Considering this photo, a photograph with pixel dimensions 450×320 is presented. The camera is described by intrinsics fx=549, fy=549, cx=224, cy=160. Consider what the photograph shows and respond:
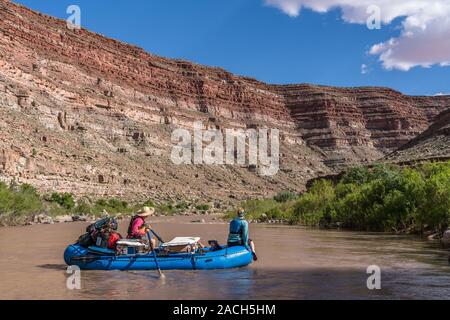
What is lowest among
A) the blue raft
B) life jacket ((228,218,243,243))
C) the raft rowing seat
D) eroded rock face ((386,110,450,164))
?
the blue raft

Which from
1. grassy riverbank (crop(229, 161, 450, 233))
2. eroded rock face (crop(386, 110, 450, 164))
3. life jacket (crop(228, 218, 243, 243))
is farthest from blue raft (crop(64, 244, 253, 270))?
eroded rock face (crop(386, 110, 450, 164))

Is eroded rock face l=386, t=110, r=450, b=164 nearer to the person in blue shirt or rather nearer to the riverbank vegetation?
the riverbank vegetation

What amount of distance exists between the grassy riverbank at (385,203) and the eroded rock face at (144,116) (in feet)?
88.4

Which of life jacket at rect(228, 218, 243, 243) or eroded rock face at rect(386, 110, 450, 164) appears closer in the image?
life jacket at rect(228, 218, 243, 243)

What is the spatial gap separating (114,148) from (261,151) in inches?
1602

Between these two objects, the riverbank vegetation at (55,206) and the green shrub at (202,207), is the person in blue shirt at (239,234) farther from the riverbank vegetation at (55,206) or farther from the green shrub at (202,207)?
the green shrub at (202,207)

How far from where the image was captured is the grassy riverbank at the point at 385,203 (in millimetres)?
23919

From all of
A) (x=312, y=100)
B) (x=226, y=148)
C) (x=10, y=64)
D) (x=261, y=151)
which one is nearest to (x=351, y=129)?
(x=312, y=100)

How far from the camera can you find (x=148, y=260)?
1374 cm

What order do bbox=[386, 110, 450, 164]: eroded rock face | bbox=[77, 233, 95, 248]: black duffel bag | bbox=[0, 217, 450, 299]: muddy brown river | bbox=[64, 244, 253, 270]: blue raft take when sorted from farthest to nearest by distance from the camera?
bbox=[386, 110, 450, 164]: eroded rock face, bbox=[77, 233, 95, 248]: black duffel bag, bbox=[64, 244, 253, 270]: blue raft, bbox=[0, 217, 450, 299]: muddy brown river

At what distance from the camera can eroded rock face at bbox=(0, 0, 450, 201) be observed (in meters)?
61.6

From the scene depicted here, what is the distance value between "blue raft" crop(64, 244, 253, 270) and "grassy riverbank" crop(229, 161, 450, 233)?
1241cm

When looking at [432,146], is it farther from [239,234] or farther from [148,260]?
[148,260]

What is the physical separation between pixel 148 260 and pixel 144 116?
3290 inches
